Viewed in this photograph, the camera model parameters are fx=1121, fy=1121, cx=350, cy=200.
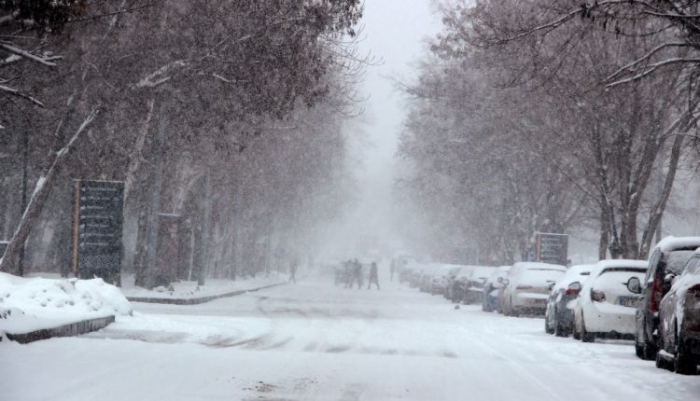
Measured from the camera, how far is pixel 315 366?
13.4 meters

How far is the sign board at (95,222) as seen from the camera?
29.8m

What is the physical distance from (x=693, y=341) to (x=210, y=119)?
1981 centimetres

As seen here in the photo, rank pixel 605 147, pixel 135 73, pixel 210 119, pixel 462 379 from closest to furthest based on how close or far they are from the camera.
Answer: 1. pixel 462 379
2. pixel 135 73
3. pixel 210 119
4. pixel 605 147

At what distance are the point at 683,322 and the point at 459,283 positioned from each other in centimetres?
3196

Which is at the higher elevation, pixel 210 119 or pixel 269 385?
pixel 210 119

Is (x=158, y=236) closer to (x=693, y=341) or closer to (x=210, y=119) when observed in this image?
(x=210, y=119)

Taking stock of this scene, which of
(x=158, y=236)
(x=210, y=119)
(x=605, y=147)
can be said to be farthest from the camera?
(x=158, y=236)

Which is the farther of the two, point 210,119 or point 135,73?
point 210,119

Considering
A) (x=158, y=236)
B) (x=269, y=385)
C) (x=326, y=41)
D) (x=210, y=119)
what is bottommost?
(x=269, y=385)

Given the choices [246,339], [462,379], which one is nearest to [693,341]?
[462,379]

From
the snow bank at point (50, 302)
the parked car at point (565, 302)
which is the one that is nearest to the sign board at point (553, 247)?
the parked car at point (565, 302)

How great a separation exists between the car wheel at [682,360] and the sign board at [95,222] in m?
19.0

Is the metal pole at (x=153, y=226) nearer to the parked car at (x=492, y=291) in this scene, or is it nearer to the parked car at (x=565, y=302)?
the parked car at (x=492, y=291)

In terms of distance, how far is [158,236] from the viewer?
120 ft
